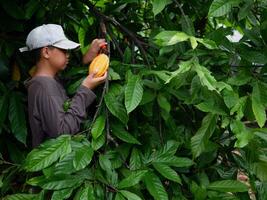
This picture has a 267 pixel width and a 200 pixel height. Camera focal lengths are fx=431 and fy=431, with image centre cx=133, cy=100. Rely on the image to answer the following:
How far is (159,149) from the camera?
167cm

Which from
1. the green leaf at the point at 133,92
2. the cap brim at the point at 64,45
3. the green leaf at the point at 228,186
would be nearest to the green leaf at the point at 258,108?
the green leaf at the point at 228,186

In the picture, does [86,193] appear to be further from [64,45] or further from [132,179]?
[64,45]

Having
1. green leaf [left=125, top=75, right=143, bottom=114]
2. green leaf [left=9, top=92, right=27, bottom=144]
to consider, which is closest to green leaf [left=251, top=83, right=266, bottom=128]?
green leaf [left=125, top=75, right=143, bottom=114]

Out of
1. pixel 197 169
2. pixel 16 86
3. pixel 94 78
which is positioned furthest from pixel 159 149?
pixel 16 86

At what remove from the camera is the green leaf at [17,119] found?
1952mm

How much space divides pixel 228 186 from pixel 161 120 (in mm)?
392

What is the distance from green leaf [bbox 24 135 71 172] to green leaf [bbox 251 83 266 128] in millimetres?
655

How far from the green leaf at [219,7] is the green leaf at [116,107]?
1.56ft

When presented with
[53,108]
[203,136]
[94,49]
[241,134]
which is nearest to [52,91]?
[53,108]

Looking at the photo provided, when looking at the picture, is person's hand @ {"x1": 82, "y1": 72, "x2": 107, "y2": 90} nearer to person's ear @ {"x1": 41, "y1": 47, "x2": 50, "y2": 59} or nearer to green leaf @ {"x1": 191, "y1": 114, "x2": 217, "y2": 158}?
person's ear @ {"x1": 41, "y1": 47, "x2": 50, "y2": 59}

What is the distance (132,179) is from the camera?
147cm

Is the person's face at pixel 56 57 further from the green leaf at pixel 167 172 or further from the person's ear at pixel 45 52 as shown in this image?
the green leaf at pixel 167 172

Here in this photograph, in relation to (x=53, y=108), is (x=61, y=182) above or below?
below

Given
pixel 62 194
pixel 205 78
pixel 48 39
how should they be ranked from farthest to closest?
pixel 48 39
pixel 62 194
pixel 205 78
